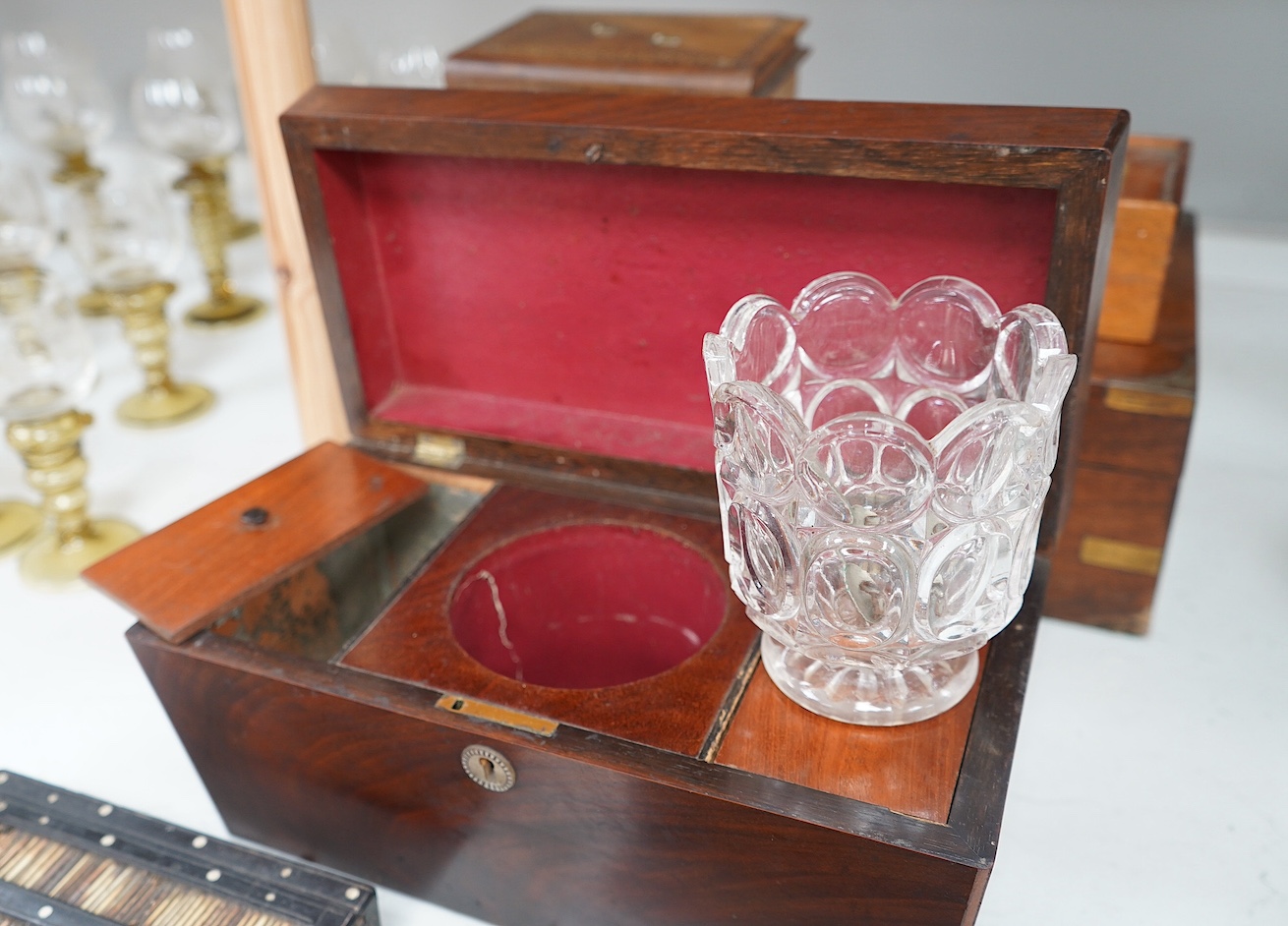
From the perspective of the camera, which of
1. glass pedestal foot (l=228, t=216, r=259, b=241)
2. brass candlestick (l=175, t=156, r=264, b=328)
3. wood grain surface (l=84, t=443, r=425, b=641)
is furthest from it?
glass pedestal foot (l=228, t=216, r=259, b=241)

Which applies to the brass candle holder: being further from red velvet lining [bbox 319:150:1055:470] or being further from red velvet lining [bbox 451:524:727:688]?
red velvet lining [bbox 451:524:727:688]

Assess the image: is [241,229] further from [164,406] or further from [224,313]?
[164,406]

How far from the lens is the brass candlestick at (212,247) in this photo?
186 centimetres

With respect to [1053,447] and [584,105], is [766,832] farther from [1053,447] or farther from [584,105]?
[584,105]

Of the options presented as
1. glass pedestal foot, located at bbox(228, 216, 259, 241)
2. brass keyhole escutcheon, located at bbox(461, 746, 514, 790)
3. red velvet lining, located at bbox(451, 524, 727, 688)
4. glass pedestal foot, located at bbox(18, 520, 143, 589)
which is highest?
brass keyhole escutcheon, located at bbox(461, 746, 514, 790)

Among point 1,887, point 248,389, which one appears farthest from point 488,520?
point 248,389

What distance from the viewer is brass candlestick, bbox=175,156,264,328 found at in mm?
1855

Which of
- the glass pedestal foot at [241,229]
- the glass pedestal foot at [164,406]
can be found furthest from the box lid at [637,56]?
Result: the glass pedestal foot at [241,229]

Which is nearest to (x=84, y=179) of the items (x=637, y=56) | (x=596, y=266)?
(x=637, y=56)

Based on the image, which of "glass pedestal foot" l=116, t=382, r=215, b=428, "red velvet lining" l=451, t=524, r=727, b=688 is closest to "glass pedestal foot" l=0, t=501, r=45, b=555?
"glass pedestal foot" l=116, t=382, r=215, b=428

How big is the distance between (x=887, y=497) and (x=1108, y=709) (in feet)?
1.90

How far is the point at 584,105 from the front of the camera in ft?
2.94

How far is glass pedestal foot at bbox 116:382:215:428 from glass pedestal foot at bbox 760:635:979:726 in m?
1.17

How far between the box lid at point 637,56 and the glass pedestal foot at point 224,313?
0.86m
